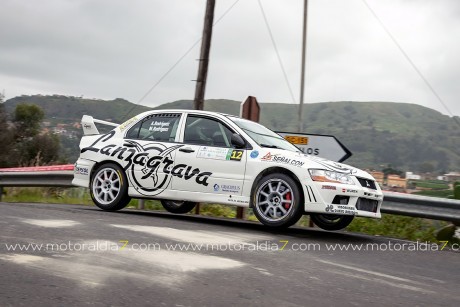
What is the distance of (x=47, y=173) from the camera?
13.8 metres

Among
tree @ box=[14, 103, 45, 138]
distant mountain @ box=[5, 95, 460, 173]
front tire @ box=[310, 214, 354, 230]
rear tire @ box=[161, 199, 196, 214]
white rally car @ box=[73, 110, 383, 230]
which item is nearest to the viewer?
white rally car @ box=[73, 110, 383, 230]

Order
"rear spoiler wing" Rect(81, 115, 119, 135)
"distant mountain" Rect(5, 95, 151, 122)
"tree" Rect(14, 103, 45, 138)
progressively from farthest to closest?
1. "distant mountain" Rect(5, 95, 151, 122)
2. "tree" Rect(14, 103, 45, 138)
3. "rear spoiler wing" Rect(81, 115, 119, 135)

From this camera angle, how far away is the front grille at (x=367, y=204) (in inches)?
329

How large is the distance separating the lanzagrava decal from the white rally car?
0.05 feet

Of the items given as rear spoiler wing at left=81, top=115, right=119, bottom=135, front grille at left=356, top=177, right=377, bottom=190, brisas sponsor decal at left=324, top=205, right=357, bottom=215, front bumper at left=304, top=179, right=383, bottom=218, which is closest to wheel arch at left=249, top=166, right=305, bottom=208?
front bumper at left=304, top=179, right=383, bottom=218

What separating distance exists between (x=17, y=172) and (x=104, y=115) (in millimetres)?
152430

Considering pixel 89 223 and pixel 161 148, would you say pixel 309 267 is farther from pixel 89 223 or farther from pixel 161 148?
pixel 161 148

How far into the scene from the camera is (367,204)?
851 cm

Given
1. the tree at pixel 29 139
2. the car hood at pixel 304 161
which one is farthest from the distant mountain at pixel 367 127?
the car hood at pixel 304 161

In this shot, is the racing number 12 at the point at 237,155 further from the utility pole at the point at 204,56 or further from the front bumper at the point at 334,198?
the utility pole at the point at 204,56

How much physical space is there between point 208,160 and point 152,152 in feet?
3.40

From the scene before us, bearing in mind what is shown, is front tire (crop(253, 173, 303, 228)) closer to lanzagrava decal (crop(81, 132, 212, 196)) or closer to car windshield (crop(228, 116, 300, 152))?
car windshield (crop(228, 116, 300, 152))

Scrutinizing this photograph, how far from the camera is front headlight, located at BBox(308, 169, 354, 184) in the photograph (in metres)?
8.16

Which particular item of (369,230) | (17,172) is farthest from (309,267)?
(17,172)
